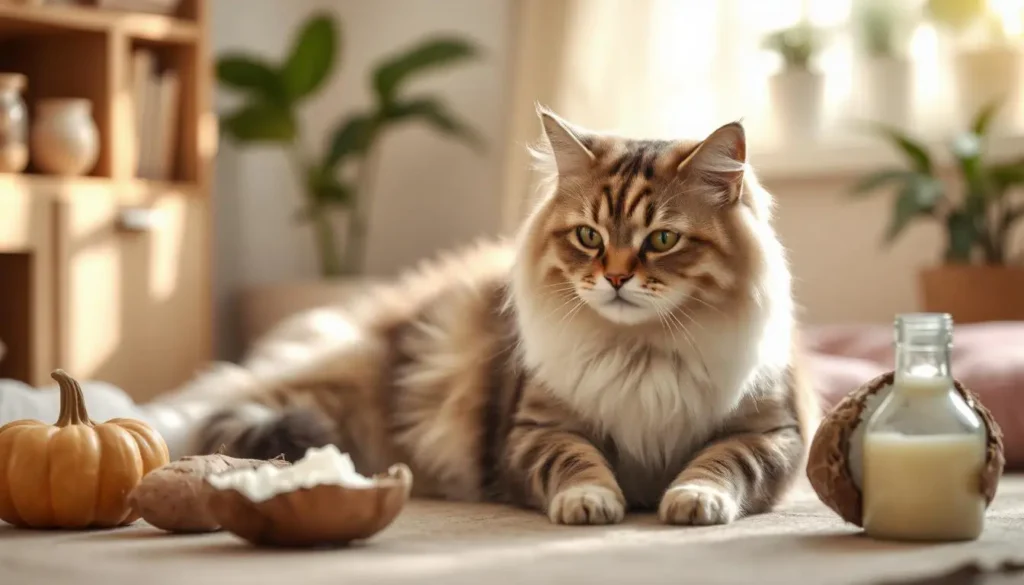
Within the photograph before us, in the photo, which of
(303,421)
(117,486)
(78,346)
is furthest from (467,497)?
(78,346)

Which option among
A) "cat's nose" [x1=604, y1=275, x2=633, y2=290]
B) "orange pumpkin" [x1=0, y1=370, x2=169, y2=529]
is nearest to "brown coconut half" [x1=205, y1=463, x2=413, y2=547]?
"orange pumpkin" [x1=0, y1=370, x2=169, y2=529]

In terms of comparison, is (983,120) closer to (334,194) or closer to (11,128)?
(334,194)

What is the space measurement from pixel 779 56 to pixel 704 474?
98.4 inches

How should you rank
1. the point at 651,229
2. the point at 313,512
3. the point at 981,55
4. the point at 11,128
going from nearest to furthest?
1. the point at 313,512
2. the point at 651,229
3. the point at 11,128
4. the point at 981,55

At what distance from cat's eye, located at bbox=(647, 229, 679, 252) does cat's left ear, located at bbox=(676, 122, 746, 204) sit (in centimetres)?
10

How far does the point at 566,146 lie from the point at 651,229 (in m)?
0.24

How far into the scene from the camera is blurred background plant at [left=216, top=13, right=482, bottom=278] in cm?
442

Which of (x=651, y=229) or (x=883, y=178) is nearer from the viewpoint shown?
(x=651, y=229)

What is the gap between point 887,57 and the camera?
375 centimetres

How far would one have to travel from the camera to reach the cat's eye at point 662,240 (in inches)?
72.2

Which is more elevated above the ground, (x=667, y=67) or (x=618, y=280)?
(x=667, y=67)

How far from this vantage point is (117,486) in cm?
169

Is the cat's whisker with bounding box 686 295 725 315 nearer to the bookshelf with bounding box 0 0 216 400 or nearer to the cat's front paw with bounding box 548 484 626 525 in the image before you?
the cat's front paw with bounding box 548 484 626 525

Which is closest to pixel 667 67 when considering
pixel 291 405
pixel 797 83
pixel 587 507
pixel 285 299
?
pixel 797 83
